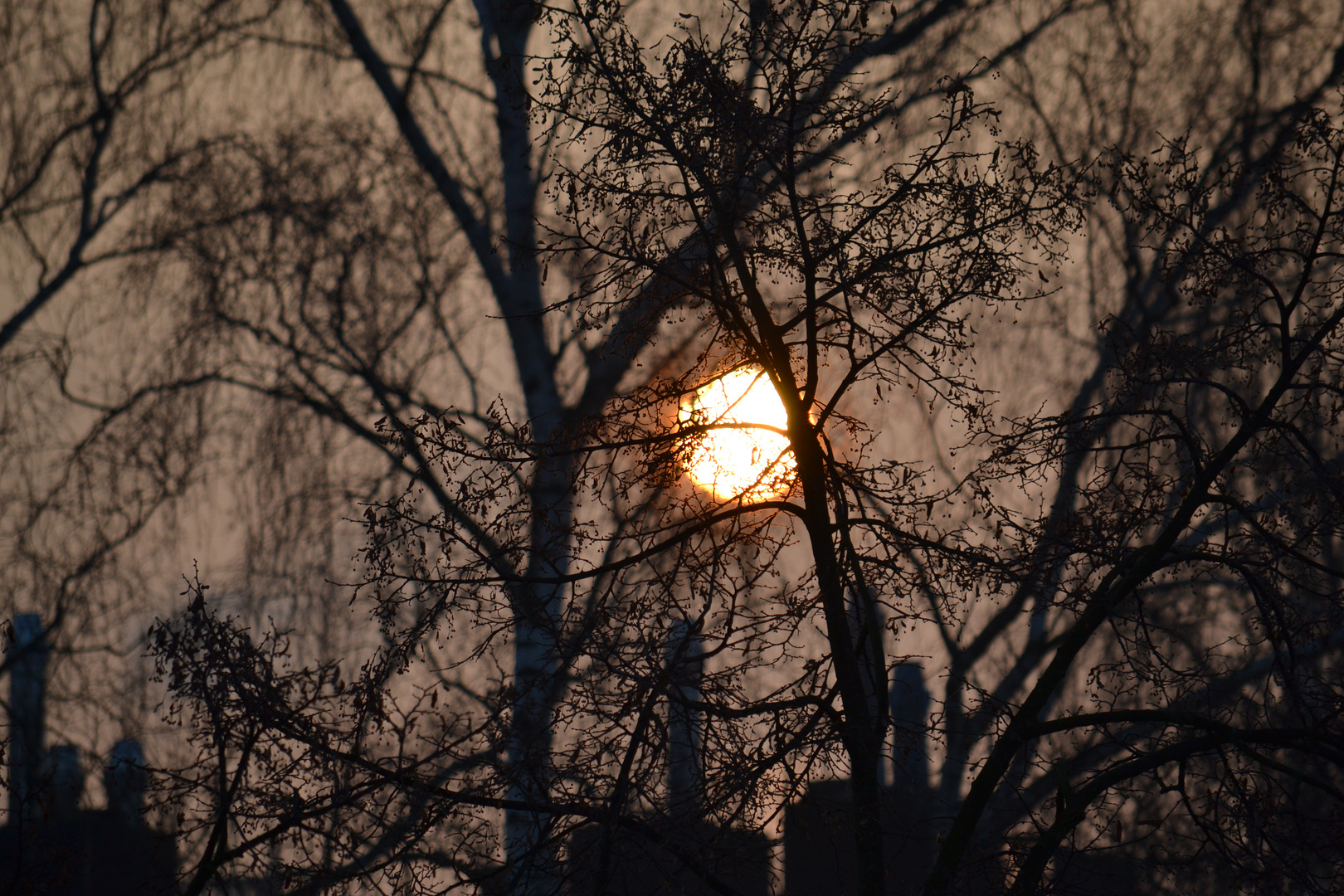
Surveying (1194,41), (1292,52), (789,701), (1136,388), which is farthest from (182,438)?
(1292,52)

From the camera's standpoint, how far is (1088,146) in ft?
24.2

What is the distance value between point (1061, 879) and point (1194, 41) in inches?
239

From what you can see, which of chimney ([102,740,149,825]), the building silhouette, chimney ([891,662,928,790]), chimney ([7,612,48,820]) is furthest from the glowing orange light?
chimney ([7,612,48,820])

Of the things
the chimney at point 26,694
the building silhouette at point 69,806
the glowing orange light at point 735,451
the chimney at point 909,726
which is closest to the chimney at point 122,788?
the building silhouette at point 69,806

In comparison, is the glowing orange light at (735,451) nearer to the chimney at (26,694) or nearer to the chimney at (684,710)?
the chimney at (684,710)

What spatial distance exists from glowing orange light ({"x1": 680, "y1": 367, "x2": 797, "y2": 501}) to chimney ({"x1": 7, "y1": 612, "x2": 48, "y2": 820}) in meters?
5.34

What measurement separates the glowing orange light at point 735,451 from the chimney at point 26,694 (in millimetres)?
5338

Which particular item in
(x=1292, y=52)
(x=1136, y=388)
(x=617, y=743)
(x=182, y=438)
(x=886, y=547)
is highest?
(x=1292, y=52)

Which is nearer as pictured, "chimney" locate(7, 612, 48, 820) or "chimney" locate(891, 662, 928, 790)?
"chimney" locate(891, 662, 928, 790)

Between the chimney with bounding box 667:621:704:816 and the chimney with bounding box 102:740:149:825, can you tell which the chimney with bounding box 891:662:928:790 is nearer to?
the chimney with bounding box 667:621:704:816

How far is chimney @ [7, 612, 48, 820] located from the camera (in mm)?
7465

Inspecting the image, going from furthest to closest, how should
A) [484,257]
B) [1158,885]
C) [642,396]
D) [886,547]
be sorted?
[484,257]
[1158,885]
[642,396]
[886,547]

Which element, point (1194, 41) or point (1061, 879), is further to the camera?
point (1194, 41)

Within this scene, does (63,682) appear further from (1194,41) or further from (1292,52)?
(1292,52)
